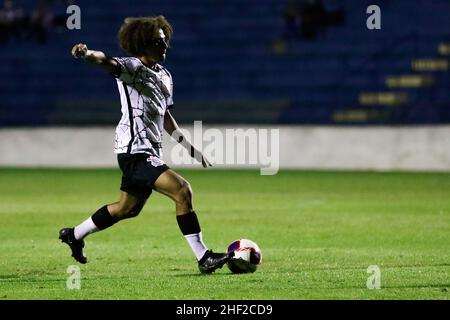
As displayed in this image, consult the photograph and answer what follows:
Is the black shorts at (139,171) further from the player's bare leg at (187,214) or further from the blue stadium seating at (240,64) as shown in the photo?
the blue stadium seating at (240,64)

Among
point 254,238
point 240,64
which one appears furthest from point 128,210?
point 240,64

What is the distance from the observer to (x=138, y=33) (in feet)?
30.1

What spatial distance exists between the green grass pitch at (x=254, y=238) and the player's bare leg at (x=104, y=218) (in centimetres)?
27

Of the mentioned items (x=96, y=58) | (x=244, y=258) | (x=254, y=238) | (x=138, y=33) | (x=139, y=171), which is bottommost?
(x=254, y=238)

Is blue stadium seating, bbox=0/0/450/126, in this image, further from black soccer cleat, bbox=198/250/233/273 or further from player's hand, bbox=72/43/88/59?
player's hand, bbox=72/43/88/59

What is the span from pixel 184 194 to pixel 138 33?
141 centimetres

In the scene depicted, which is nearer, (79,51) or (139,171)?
(79,51)

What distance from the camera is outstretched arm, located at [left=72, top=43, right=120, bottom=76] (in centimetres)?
825

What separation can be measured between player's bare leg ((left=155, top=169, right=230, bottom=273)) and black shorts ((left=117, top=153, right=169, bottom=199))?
68 mm

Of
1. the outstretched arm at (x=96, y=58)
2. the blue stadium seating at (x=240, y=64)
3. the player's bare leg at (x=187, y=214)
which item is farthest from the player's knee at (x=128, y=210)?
the blue stadium seating at (x=240, y=64)

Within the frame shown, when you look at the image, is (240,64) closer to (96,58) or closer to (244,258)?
(244,258)

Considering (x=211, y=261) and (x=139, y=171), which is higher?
(x=139, y=171)

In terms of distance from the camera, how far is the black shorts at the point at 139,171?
29.9 feet
